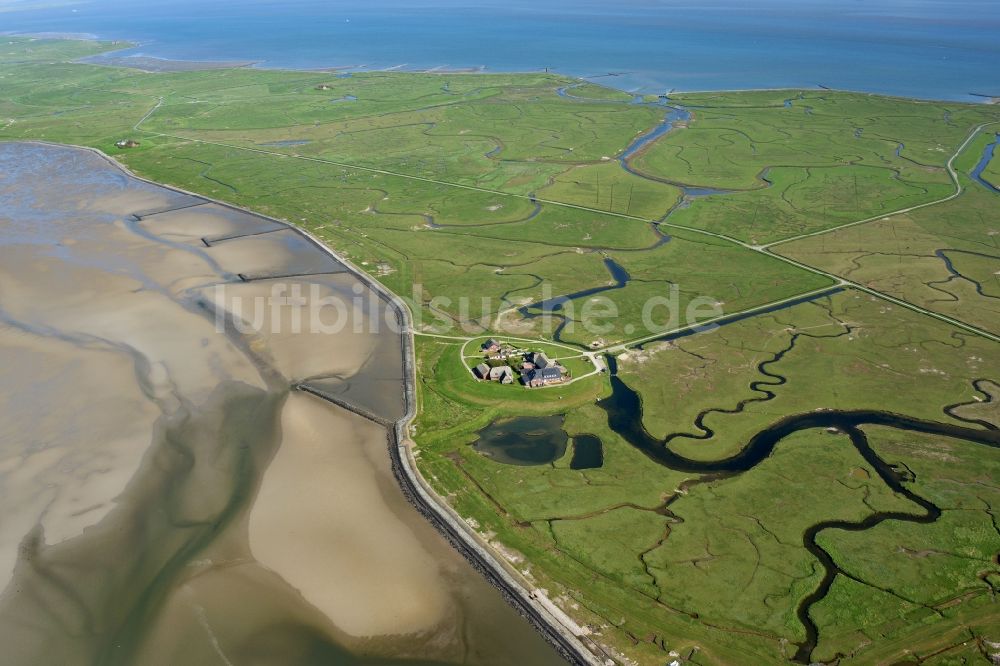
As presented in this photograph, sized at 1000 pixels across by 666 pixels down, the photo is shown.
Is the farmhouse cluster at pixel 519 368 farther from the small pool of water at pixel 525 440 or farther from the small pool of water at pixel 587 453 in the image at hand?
the small pool of water at pixel 587 453

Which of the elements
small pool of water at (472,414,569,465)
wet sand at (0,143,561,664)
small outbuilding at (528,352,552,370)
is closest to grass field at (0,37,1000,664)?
small pool of water at (472,414,569,465)

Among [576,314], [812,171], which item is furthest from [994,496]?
[812,171]

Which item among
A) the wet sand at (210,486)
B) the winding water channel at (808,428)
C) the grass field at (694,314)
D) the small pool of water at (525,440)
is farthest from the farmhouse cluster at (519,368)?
the wet sand at (210,486)

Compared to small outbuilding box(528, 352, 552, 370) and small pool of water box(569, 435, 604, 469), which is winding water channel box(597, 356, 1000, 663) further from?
small outbuilding box(528, 352, 552, 370)

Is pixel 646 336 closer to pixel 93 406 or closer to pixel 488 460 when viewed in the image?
pixel 488 460

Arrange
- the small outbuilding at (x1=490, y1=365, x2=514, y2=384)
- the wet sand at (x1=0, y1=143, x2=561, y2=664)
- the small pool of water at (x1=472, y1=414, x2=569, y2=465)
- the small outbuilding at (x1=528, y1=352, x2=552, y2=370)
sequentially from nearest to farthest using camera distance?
1. the wet sand at (x1=0, y1=143, x2=561, y2=664)
2. the small pool of water at (x1=472, y1=414, x2=569, y2=465)
3. the small outbuilding at (x1=490, y1=365, x2=514, y2=384)
4. the small outbuilding at (x1=528, y1=352, x2=552, y2=370)

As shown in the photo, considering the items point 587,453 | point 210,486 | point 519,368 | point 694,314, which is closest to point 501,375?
point 519,368

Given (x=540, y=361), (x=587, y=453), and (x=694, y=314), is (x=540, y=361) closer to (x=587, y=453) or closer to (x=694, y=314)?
(x=587, y=453)
